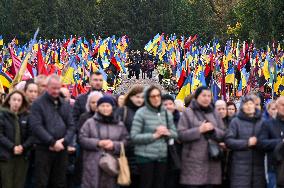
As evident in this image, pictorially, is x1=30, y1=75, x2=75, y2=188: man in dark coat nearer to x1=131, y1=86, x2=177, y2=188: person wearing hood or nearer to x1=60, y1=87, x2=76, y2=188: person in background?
x1=60, y1=87, x2=76, y2=188: person in background

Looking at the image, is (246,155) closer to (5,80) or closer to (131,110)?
(131,110)

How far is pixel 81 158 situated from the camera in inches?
333

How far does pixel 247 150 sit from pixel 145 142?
1255 mm

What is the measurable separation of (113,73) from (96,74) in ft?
61.0

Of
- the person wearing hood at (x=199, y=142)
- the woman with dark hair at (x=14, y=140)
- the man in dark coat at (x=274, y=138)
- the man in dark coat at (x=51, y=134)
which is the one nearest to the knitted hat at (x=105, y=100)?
the man in dark coat at (x=51, y=134)

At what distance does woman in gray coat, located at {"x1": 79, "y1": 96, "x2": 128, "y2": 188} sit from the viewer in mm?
8055

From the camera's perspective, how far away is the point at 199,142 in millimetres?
8141

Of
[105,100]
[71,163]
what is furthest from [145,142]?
[71,163]

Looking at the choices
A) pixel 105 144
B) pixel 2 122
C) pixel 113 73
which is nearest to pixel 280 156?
pixel 105 144

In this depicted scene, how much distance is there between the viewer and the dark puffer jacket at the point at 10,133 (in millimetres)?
8250

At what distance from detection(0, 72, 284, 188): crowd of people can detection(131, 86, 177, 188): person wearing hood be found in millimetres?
11

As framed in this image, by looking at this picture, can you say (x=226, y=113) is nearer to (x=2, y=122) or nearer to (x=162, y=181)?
(x=162, y=181)

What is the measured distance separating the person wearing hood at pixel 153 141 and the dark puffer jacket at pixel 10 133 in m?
1.32

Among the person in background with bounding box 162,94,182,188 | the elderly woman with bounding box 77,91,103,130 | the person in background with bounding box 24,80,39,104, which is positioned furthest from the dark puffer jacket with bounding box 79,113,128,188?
the person in background with bounding box 24,80,39,104
